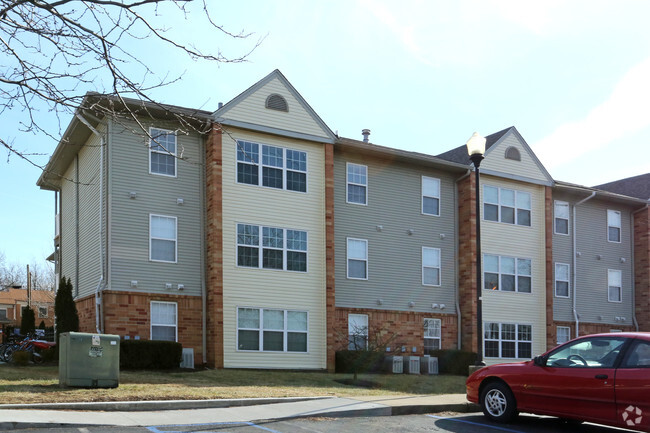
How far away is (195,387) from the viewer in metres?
14.7

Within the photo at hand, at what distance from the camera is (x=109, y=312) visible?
20422mm

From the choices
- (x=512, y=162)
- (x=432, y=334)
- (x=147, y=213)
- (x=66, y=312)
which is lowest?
(x=432, y=334)

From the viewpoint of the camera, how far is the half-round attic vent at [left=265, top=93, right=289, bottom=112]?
23.3m

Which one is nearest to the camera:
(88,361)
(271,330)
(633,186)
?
(88,361)

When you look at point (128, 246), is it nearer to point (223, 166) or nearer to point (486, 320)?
point (223, 166)

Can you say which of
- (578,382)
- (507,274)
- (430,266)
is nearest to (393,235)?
(430,266)

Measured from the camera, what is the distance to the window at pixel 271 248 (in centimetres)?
2262

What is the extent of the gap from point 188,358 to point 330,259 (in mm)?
5943

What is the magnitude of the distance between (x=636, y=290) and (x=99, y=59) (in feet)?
100

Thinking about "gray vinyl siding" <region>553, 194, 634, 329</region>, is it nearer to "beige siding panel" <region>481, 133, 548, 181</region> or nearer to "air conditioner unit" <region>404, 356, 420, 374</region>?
"beige siding panel" <region>481, 133, 548, 181</region>

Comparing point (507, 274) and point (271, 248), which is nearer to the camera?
point (271, 248)

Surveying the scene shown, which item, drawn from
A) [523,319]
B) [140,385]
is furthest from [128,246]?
[523,319]

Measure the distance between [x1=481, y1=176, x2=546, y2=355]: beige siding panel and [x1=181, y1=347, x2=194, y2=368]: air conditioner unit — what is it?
12417 mm

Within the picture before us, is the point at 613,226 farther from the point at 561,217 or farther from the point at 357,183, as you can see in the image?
the point at 357,183
